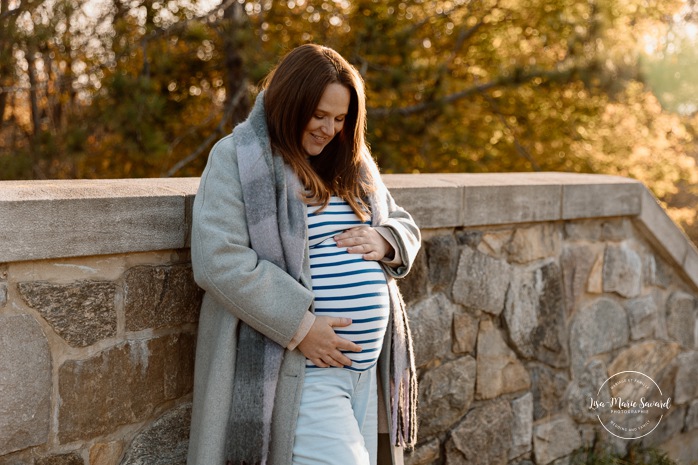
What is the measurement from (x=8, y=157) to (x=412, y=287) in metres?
4.82

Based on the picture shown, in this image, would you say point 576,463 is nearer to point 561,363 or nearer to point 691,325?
point 561,363

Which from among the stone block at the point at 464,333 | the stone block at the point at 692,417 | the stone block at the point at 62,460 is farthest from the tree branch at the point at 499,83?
the stone block at the point at 62,460

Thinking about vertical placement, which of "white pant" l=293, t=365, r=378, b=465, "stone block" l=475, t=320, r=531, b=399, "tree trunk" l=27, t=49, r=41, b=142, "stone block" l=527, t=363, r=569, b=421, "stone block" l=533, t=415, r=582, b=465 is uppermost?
"tree trunk" l=27, t=49, r=41, b=142

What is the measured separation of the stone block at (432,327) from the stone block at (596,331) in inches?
37.5

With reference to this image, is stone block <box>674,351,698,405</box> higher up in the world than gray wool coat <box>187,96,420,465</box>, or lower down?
lower down

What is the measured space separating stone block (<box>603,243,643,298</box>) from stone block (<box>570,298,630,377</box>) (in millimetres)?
93

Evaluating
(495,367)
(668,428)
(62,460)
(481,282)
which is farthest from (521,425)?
(62,460)

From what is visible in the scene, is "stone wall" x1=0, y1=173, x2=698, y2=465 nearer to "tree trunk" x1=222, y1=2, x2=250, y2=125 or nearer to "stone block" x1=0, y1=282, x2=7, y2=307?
"stone block" x1=0, y1=282, x2=7, y2=307

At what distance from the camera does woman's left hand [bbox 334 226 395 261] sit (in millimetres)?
2383

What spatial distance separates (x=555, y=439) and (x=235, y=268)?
2565 mm

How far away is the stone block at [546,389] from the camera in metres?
3.96

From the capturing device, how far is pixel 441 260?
3.42 meters

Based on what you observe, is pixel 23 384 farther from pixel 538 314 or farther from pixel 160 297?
pixel 538 314

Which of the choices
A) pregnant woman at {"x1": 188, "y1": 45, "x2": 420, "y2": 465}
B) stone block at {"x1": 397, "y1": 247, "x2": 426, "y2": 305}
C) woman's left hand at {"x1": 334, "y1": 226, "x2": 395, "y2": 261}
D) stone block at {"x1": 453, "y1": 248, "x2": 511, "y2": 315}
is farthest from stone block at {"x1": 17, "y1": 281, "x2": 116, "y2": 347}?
stone block at {"x1": 453, "y1": 248, "x2": 511, "y2": 315}
